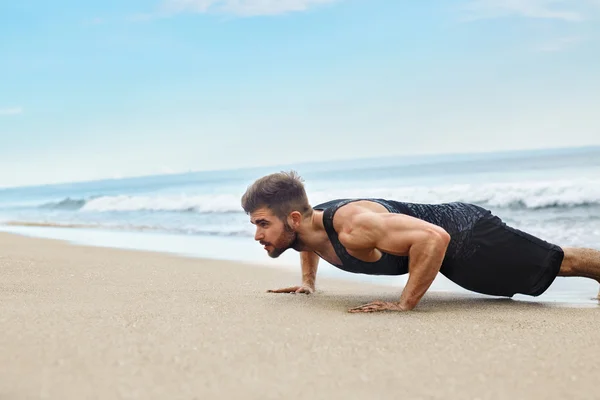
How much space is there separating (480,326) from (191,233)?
392 inches

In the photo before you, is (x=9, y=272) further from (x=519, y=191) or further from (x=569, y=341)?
(x=519, y=191)

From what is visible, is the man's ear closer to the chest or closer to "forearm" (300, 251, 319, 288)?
the chest

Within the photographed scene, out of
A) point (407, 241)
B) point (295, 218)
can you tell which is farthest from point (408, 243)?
Answer: point (295, 218)

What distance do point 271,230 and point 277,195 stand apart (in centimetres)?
21

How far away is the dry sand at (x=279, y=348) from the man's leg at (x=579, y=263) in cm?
35

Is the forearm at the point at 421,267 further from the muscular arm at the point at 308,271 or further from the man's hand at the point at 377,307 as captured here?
the muscular arm at the point at 308,271

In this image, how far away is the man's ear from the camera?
13.4 ft

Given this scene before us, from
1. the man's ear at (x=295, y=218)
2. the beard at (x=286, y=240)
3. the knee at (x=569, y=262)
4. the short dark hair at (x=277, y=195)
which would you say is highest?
the short dark hair at (x=277, y=195)

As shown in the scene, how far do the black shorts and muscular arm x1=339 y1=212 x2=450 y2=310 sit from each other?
565 mm

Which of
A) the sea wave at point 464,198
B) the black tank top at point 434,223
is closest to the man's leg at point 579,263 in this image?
the black tank top at point 434,223

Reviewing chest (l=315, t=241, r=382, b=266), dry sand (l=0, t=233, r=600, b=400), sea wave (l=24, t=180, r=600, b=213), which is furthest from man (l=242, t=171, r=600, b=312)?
sea wave (l=24, t=180, r=600, b=213)

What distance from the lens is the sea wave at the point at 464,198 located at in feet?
42.3

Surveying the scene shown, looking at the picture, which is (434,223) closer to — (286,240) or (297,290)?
(286,240)

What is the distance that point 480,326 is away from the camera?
338 centimetres
